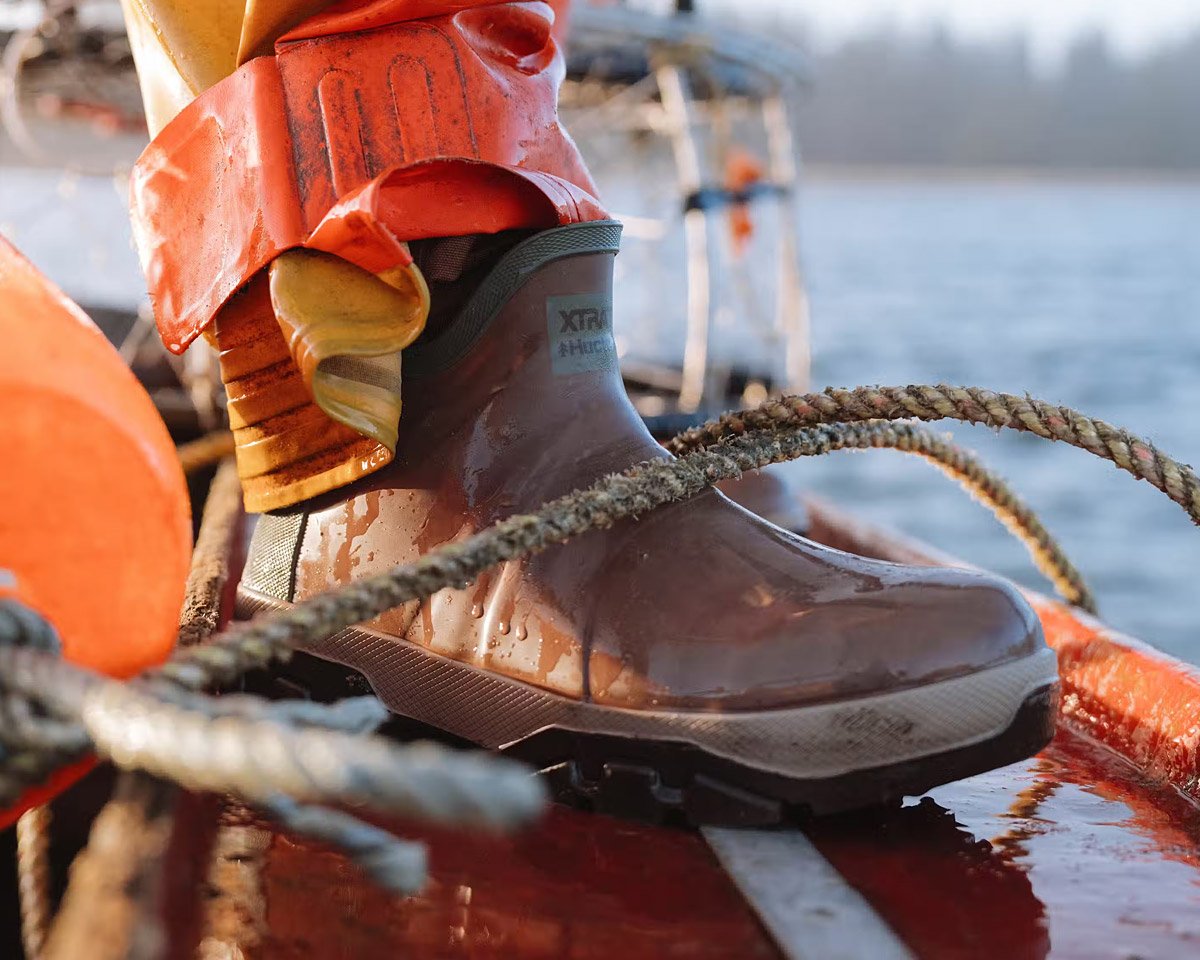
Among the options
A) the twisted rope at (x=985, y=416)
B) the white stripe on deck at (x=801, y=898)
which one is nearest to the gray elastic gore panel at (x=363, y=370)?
the twisted rope at (x=985, y=416)

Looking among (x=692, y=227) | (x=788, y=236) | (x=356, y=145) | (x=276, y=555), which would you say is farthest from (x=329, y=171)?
(x=788, y=236)

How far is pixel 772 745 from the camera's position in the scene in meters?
0.85

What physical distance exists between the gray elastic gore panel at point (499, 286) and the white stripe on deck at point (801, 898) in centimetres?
39

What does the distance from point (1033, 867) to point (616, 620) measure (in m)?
0.32

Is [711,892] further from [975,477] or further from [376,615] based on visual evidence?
[975,477]

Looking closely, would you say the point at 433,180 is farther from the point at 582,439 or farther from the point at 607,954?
the point at 607,954

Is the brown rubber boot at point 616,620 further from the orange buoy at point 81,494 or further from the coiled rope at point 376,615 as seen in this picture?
the orange buoy at point 81,494

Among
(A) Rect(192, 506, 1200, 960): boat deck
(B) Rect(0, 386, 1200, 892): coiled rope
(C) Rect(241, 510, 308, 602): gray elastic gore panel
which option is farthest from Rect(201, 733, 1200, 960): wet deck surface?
(C) Rect(241, 510, 308, 602): gray elastic gore panel

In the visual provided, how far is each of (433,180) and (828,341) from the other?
20.1 meters

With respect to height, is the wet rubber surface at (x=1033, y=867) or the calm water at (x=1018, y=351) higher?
the wet rubber surface at (x=1033, y=867)

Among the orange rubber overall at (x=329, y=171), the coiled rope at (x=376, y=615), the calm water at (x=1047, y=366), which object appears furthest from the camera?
the calm water at (x=1047, y=366)

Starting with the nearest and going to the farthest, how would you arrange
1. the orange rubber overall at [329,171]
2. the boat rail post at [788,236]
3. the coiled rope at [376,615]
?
the coiled rope at [376,615]
the orange rubber overall at [329,171]
the boat rail post at [788,236]

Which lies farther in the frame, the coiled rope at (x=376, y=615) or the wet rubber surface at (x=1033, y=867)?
the wet rubber surface at (x=1033, y=867)

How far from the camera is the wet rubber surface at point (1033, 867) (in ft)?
2.55
